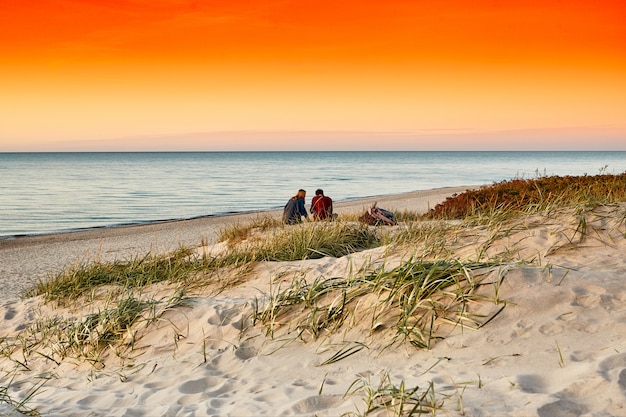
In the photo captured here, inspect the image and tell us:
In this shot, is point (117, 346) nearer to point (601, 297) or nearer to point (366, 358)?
point (366, 358)

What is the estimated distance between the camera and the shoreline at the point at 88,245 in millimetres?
14805

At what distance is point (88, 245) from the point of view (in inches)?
797

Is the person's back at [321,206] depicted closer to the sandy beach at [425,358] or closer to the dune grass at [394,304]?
the sandy beach at [425,358]

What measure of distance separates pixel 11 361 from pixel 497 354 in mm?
5078

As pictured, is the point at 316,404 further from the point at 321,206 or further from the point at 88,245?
the point at 88,245

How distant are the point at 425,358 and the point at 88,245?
704 inches

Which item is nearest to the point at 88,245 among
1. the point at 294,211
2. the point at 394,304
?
the point at 294,211

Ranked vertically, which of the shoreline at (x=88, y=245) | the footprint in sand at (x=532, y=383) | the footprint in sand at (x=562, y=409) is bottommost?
the shoreline at (x=88, y=245)

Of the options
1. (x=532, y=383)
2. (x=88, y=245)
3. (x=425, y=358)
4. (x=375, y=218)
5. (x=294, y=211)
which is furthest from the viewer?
(x=88, y=245)

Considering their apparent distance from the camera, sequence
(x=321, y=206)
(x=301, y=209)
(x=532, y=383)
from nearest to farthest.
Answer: (x=532, y=383)
(x=301, y=209)
(x=321, y=206)

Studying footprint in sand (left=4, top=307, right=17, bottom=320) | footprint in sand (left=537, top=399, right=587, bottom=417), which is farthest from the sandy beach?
footprint in sand (left=4, top=307, right=17, bottom=320)

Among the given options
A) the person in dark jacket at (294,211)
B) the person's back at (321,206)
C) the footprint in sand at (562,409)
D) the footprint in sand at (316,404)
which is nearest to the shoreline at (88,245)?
the person in dark jacket at (294,211)

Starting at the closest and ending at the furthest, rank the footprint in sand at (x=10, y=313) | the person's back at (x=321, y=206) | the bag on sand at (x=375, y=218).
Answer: the footprint in sand at (x=10, y=313), the bag on sand at (x=375, y=218), the person's back at (x=321, y=206)

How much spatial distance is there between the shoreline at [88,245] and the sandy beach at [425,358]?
24.7ft
